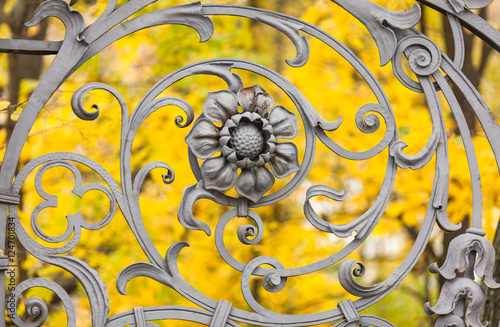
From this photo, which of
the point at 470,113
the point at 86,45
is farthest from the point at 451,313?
the point at 470,113

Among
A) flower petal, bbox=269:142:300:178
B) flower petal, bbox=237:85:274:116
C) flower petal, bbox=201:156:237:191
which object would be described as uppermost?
flower petal, bbox=237:85:274:116

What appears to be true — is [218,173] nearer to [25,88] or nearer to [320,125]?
[320,125]

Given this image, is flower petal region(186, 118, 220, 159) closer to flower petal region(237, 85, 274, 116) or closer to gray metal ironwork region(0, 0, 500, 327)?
gray metal ironwork region(0, 0, 500, 327)

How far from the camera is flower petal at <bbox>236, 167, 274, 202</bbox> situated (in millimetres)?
1282

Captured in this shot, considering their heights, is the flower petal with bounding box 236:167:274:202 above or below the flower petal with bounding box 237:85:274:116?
below

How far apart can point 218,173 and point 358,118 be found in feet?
1.34

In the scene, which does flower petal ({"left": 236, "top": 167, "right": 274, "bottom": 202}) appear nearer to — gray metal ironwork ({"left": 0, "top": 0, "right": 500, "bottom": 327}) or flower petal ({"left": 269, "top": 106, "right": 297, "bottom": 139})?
gray metal ironwork ({"left": 0, "top": 0, "right": 500, "bottom": 327})

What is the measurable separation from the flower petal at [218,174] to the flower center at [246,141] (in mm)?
44

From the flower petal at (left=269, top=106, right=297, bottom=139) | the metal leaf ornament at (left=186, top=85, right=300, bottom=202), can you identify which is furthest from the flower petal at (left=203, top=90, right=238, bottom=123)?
the flower petal at (left=269, top=106, right=297, bottom=139)

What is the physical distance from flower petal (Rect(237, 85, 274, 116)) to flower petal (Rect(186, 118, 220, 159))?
0.36 ft

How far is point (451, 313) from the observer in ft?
4.34

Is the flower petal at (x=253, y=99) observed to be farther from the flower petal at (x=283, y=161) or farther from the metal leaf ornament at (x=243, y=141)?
the flower petal at (x=283, y=161)

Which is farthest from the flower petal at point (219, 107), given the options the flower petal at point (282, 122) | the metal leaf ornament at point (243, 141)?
the flower petal at point (282, 122)

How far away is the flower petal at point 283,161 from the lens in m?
1.32
